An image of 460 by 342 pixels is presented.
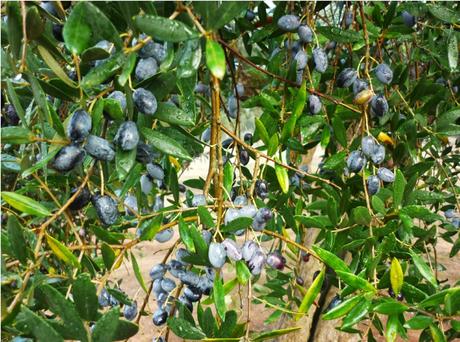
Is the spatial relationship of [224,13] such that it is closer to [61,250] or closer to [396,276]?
[61,250]

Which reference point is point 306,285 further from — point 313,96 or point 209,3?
point 209,3

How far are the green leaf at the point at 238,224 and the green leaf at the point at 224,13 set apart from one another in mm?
275

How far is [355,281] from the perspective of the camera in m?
0.70

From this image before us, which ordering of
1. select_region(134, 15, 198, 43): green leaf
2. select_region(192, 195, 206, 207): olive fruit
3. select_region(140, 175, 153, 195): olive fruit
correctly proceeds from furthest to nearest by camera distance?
select_region(140, 175, 153, 195): olive fruit < select_region(192, 195, 206, 207): olive fruit < select_region(134, 15, 198, 43): green leaf

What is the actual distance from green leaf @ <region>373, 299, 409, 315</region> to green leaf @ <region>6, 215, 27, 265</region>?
0.47 meters

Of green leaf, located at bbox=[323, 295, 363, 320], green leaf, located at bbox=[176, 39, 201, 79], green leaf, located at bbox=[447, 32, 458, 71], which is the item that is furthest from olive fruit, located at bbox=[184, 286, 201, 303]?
green leaf, located at bbox=[447, 32, 458, 71]

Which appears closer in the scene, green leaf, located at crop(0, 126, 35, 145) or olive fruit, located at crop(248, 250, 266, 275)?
green leaf, located at crop(0, 126, 35, 145)

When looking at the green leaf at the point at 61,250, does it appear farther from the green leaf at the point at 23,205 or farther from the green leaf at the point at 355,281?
the green leaf at the point at 355,281

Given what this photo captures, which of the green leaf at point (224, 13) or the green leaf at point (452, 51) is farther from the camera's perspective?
the green leaf at point (452, 51)

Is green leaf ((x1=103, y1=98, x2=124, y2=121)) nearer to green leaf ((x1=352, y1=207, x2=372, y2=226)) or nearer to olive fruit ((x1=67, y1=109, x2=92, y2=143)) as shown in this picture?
olive fruit ((x1=67, y1=109, x2=92, y2=143))

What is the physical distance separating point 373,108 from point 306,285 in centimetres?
142

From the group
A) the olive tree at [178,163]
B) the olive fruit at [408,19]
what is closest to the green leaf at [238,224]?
the olive tree at [178,163]

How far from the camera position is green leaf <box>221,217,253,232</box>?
66 centimetres

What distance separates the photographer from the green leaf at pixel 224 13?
1.52ft
